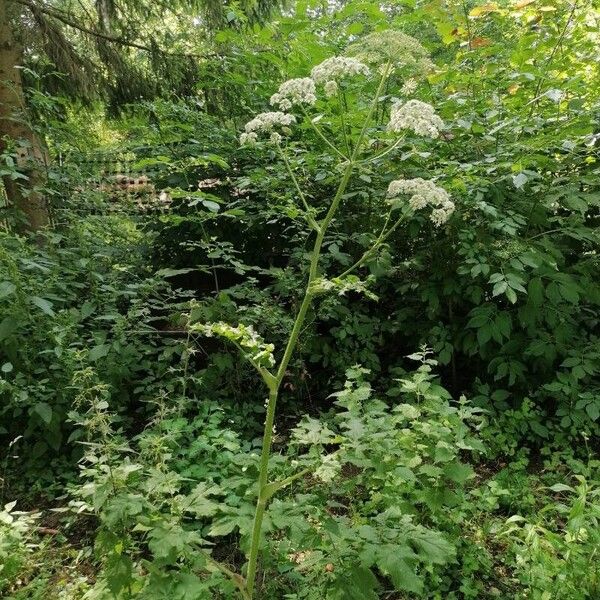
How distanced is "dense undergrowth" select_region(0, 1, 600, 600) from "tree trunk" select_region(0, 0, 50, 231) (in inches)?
6.7

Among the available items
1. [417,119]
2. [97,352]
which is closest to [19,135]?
[97,352]

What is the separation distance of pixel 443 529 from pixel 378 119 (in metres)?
2.66

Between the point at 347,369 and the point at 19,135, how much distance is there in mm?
3215

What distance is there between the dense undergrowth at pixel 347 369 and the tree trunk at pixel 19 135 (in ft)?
0.56

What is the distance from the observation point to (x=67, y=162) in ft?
13.4

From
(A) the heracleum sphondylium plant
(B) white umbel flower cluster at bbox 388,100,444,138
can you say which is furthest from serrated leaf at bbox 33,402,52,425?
(B) white umbel flower cluster at bbox 388,100,444,138

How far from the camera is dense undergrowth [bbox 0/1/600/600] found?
5.50 feet

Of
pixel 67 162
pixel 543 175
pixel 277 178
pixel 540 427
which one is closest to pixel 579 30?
pixel 543 175

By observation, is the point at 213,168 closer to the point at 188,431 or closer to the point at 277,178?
the point at 277,178

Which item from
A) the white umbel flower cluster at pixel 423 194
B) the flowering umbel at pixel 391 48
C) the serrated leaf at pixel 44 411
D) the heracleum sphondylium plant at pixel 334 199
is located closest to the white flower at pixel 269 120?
the heracleum sphondylium plant at pixel 334 199

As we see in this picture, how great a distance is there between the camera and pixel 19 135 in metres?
3.84

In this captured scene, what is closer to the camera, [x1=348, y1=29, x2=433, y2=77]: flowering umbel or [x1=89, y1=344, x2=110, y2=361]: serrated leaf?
[x1=348, y1=29, x2=433, y2=77]: flowering umbel

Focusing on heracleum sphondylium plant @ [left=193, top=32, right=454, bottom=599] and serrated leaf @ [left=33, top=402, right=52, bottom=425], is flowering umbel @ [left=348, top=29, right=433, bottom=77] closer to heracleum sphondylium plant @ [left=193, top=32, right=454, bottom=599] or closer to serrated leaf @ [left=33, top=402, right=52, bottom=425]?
heracleum sphondylium plant @ [left=193, top=32, right=454, bottom=599]

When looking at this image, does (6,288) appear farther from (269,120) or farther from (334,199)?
(334,199)
